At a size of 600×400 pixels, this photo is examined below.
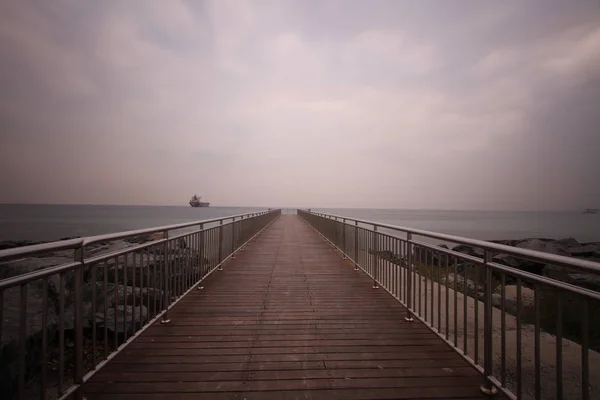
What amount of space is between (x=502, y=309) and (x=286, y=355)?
2101 mm

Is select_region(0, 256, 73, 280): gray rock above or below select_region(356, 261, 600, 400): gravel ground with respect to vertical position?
above

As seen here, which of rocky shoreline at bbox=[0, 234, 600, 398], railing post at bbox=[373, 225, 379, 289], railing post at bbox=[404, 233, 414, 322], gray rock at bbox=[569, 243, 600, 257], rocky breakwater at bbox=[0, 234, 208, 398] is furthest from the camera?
gray rock at bbox=[569, 243, 600, 257]

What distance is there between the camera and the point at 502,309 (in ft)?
8.86

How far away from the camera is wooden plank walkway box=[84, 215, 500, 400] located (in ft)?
9.30

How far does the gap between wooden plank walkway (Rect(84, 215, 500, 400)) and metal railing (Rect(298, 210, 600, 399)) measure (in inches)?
14.5

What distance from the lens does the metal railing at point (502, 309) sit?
212cm

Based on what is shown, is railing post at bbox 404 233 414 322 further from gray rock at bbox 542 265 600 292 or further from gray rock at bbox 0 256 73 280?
gray rock at bbox 542 265 600 292

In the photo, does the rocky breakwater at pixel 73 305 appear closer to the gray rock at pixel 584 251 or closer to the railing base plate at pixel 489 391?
the railing base plate at pixel 489 391

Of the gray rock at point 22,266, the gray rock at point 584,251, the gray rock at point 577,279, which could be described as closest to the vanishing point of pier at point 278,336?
the gray rock at point 22,266

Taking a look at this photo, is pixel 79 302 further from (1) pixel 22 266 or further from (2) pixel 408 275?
(1) pixel 22 266

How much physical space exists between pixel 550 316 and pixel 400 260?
4.86 m

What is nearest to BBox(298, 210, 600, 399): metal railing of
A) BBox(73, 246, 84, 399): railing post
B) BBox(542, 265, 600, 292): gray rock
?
BBox(542, 265, 600, 292): gray rock

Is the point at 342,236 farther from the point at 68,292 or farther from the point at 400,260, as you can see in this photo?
the point at 68,292

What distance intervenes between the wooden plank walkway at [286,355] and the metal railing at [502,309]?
0.37 meters
